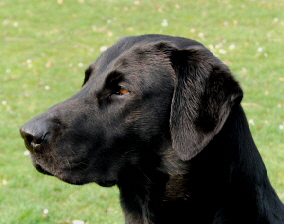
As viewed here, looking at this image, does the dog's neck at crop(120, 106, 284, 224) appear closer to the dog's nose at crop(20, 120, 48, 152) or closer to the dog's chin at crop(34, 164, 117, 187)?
the dog's chin at crop(34, 164, 117, 187)

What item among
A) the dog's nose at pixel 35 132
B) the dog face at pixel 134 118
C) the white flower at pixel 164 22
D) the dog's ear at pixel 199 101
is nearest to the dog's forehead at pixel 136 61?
the dog face at pixel 134 118

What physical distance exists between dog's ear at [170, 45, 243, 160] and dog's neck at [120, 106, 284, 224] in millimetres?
121

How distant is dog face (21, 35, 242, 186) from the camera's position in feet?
10.1

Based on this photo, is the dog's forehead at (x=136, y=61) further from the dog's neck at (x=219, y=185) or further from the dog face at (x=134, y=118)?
the dog's neck at (x=219, y=185)

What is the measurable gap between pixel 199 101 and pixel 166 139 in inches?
13.5

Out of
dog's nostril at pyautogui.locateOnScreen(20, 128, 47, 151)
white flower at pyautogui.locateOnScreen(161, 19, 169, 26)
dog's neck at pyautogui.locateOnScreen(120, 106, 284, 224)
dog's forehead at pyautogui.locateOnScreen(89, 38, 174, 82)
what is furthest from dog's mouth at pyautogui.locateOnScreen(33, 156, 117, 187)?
white flower at pyautogui.locateOnScreen(161, 19, 169, 26)

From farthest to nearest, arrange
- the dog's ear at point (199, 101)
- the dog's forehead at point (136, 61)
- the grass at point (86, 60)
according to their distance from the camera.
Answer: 1. the grass at point (86, 60)
2. the dog's forehead at point (136, 61)
3. the dog's ear at point (199, 101)

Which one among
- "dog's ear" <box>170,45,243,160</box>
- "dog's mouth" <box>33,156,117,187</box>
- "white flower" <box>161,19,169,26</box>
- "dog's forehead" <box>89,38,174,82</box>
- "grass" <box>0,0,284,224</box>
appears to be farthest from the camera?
"white flower" <box>161,19,169,26</box>

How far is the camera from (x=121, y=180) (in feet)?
10.8

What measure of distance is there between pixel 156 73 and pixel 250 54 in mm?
9429

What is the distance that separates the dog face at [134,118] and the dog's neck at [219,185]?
0.43 feet

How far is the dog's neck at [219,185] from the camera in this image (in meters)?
3.08

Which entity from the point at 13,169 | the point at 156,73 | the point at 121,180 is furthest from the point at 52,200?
the point at 156,73

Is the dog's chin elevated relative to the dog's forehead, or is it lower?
lower
